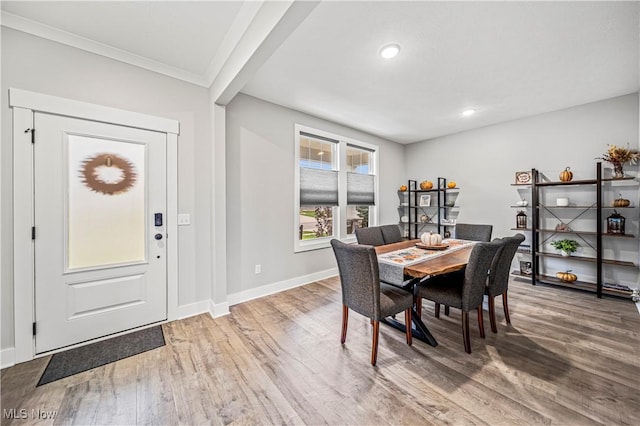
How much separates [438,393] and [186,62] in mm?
3588

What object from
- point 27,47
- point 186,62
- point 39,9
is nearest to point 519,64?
point 186,62

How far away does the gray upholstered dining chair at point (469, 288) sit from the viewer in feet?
6.52

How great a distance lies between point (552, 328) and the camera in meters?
2.45

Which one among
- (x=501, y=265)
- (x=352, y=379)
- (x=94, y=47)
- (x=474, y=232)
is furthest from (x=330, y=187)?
(x=94, y=47)

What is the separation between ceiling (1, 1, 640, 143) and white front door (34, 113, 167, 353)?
2.51ft

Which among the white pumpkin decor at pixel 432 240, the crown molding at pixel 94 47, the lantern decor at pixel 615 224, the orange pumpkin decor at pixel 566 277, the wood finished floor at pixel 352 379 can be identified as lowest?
the wood finished floor at pixel 352 379

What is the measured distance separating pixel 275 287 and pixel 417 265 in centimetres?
213

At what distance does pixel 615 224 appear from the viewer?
10.8 feet

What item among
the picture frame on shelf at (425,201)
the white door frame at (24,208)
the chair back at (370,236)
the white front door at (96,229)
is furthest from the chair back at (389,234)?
the white door frame at (24,208)

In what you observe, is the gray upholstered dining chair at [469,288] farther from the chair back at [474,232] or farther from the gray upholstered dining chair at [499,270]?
the chair back at [474,232]

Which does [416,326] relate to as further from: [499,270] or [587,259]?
[587,259]

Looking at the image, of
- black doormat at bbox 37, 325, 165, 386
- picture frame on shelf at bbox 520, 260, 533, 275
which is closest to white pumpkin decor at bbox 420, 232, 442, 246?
picture frame on shelf at bbox 520, 260, 533, 275

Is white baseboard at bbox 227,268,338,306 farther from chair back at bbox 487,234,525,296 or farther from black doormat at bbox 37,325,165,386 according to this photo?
chair back at bbox 487,234,525,296

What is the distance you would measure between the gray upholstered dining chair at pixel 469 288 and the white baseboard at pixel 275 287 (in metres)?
1.97
